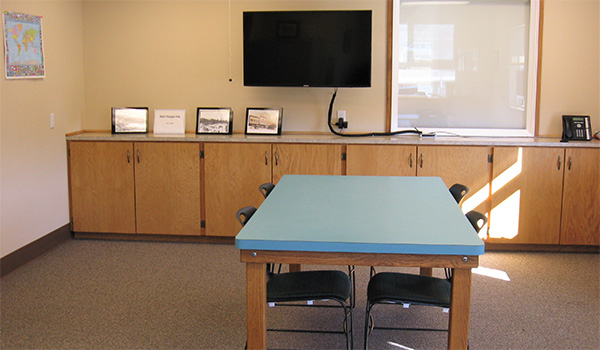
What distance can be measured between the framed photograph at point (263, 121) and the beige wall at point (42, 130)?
1626mm

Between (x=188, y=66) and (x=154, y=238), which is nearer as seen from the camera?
(x=154, y=238)

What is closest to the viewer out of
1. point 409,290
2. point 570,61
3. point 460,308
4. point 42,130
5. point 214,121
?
point 460,308

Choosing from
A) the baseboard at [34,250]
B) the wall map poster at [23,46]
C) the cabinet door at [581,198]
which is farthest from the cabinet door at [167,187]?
the cabinet door at [581,198]

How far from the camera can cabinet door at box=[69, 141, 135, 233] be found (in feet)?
17.4

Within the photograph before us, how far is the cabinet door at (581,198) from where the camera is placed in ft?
16.2

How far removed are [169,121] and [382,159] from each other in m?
2.01

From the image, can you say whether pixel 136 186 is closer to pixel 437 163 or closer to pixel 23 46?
pixel 23 46

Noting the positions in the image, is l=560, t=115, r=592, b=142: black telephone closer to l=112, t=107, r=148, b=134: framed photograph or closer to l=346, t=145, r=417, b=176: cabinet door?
l=346, t=145, r=417, b=176: cabinet door

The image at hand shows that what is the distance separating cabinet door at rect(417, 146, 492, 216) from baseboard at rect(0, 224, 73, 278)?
124 inches

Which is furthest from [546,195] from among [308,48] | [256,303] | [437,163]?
[256,303]

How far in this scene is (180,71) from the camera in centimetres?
566

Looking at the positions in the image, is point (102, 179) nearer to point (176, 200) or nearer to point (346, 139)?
point (176, 200)

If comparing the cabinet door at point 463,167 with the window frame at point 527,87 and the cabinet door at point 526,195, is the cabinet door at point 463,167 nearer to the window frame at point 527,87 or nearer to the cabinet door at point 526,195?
the cabinet door at point 526,195

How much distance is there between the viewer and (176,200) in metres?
5.30
